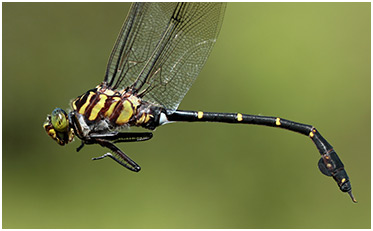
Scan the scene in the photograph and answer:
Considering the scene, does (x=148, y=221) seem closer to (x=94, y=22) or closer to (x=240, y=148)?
(x=240, y=148)

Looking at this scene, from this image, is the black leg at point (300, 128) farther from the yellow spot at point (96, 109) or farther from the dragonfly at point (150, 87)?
the yellow spot at point (96, 109)

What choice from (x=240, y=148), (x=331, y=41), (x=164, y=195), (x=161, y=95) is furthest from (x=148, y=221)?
(x=331, y=41)

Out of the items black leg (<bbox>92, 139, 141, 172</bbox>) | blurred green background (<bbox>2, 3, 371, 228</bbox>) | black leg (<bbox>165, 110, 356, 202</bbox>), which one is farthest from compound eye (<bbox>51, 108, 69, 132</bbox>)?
blurred green background (<bbox>2, 3, 371, 228</bbox>)

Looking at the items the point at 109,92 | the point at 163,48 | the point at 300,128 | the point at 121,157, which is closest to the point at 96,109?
the point at 109,92

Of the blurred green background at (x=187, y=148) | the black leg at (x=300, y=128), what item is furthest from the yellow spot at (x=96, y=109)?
the blurred green background at (x=187, y=148)

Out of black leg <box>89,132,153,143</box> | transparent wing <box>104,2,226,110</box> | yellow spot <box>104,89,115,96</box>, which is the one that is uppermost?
transparent wing <box>104,2,226,110</box>

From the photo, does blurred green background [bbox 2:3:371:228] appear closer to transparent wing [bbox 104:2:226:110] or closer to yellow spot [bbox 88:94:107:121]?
transparent wing [bbox 104:2:226:110]
